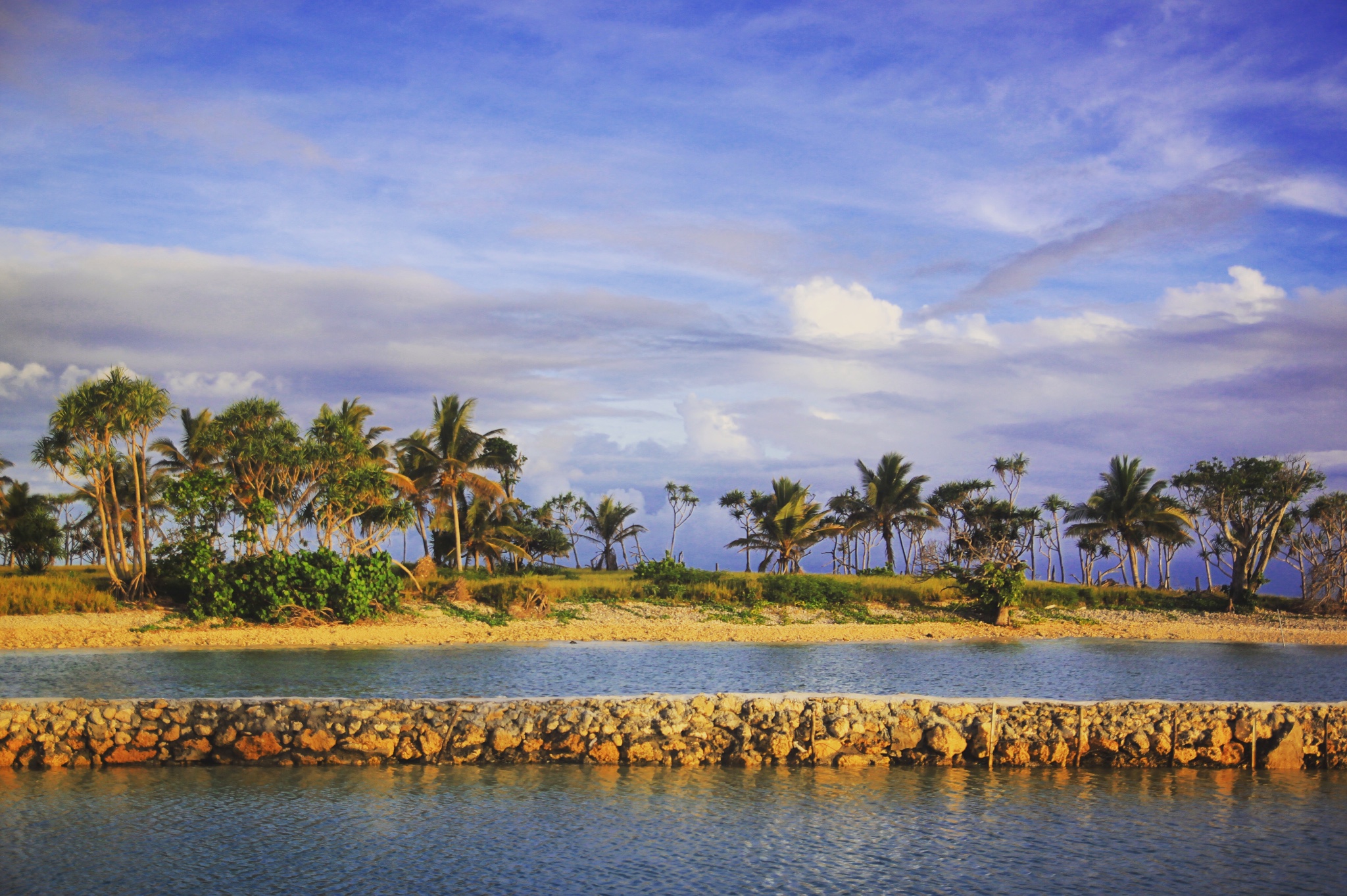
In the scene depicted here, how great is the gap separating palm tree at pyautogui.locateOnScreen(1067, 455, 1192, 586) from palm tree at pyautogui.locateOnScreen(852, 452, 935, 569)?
894cm

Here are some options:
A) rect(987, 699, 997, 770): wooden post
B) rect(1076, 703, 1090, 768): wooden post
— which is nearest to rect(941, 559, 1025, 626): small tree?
rect(1076, 703, 1090, 768): wooden post

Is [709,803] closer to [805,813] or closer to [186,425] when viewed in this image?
[805,813]

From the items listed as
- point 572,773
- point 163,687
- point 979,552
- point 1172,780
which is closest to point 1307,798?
point 1172,780

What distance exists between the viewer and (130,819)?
8.74 metres

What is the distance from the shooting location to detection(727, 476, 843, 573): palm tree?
48875mm

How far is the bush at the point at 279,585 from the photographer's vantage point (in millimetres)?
29547

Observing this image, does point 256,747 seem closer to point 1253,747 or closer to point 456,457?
point 1253,747

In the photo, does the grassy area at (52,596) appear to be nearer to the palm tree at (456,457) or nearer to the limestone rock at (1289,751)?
the palm tree at (456,457)

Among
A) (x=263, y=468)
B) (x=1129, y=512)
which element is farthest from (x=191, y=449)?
(x=1129, y=512)

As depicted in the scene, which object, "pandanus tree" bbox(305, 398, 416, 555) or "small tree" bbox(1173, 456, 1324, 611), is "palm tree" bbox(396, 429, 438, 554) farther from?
"small tree" bbox(1173, 456, 1324, 611)

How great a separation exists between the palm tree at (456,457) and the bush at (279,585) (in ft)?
40.0

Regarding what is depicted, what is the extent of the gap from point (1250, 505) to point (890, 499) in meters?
17.5

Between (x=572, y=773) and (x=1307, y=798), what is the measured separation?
7798 mm

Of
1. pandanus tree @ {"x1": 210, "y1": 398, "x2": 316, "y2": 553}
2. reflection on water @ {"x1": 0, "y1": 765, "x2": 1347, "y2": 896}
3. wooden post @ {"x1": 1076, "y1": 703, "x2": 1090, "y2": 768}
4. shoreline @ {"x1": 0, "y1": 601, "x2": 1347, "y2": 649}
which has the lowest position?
shoreline @ {"x1": 0, "y1": 601, "x2": 1347, "y2": 649}
